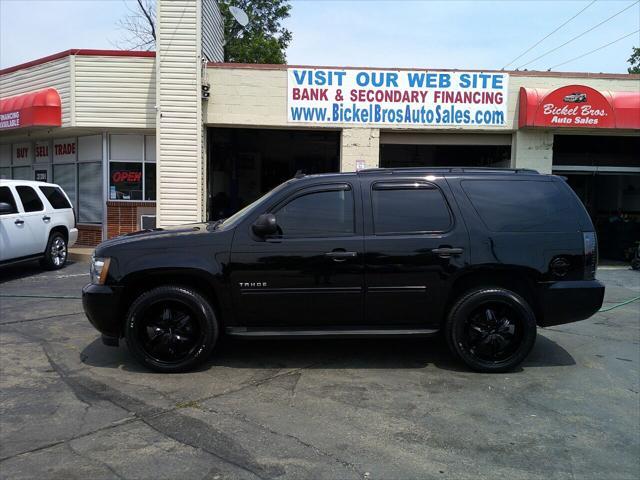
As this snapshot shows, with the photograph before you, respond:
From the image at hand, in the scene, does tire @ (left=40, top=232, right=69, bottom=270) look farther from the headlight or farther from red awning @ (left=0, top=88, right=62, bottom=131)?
the headlight

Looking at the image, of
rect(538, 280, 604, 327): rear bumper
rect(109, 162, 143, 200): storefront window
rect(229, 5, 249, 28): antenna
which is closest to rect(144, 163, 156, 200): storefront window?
rect(109, 162, 143, 200): storefront window

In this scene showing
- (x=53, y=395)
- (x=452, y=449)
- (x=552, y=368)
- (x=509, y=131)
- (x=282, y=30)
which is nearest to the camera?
(x=452, y=449)

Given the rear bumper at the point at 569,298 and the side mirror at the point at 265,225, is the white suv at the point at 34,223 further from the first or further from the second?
the rear bumper at the point at 569,298

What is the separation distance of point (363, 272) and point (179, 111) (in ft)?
32.1

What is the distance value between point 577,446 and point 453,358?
187cm

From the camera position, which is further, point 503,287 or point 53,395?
point 503,287

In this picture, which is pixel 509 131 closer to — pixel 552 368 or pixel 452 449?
pixel 552 368

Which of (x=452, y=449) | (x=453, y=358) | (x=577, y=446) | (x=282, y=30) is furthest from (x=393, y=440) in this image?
(x=282, y=30)

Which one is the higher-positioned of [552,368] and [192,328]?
[192,328]

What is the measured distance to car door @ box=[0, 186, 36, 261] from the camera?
10062mm

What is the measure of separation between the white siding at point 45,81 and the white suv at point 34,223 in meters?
3.78

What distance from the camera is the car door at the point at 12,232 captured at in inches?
396

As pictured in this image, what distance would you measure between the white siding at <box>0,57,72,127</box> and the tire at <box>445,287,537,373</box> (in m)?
13.0

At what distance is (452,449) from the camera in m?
3.69
